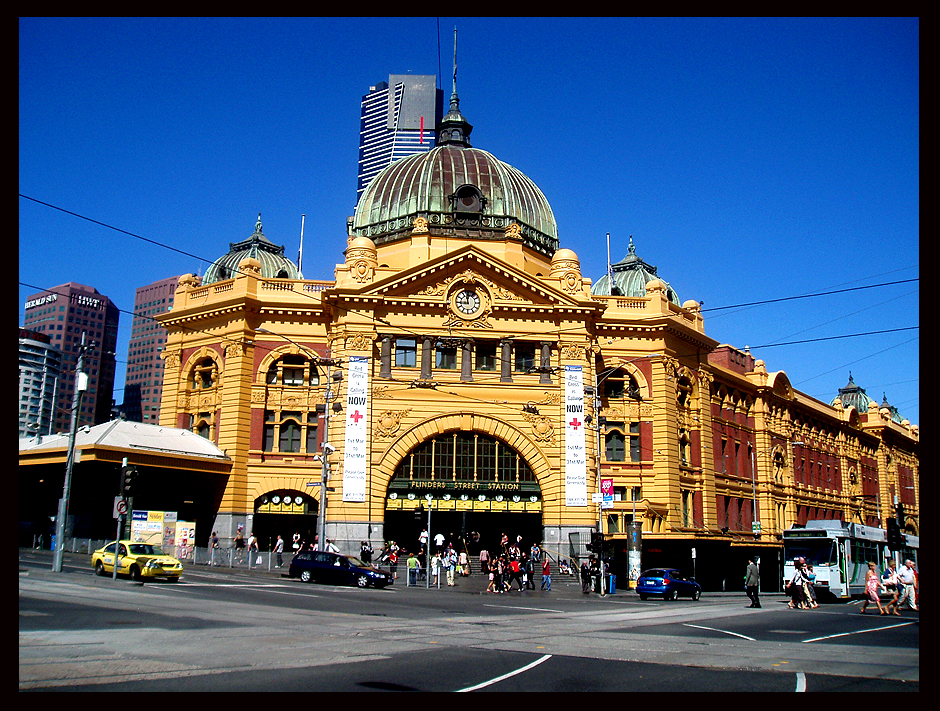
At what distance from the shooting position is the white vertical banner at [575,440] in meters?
51.4

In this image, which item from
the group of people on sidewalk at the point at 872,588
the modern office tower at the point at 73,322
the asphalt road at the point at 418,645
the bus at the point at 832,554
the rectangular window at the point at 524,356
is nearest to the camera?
the asphalt road at the point at 418,645

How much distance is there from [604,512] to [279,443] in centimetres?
2070

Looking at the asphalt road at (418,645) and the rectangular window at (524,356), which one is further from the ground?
the rectangular window at (524,356)

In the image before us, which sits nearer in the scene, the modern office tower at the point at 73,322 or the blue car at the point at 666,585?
the blue car at the point at 666,585

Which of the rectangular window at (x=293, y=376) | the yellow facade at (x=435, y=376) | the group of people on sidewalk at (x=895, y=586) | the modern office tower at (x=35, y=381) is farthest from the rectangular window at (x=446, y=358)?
the modern office tower at (x=35, y=381)

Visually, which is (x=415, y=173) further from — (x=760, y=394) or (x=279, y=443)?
(x=760, y=394)

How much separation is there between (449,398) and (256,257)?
2062 centimetres

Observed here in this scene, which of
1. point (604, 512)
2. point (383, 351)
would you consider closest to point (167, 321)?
point (383, 351)

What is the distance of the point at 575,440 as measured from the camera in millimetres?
51844

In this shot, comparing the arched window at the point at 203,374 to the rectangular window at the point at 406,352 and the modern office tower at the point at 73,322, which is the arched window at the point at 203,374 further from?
the modern office tower at the point at 73,322

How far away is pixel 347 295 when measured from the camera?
170 ft

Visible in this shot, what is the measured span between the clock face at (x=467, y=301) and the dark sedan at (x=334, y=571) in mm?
18557

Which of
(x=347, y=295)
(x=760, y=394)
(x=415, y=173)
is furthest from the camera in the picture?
(x=760, y=394)
